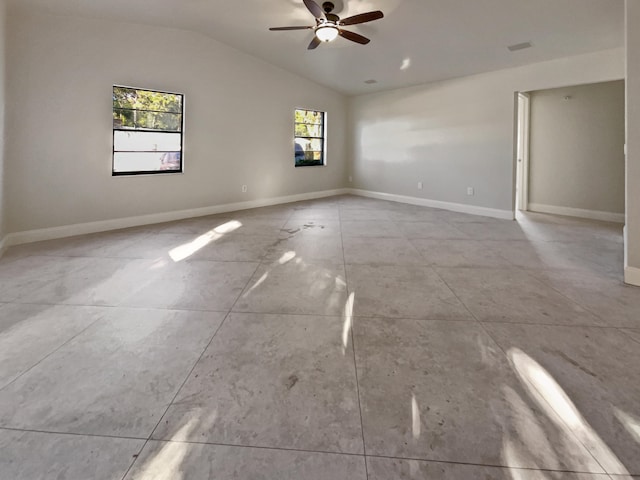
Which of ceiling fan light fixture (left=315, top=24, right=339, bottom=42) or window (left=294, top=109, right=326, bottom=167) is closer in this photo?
ceiling fan light fixture (left=315, top=24, right=339, bottom=42)

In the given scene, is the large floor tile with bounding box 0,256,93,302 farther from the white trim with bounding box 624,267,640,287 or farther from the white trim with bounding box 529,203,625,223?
the white trim with bounding box 529,203,625,223

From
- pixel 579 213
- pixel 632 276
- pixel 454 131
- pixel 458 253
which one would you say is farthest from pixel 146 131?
pixel 579 213

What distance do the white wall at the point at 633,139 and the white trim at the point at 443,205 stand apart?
3.26m

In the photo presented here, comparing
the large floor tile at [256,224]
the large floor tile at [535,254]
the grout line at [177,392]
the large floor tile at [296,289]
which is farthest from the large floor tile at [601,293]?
the large floor tile at [256,224]

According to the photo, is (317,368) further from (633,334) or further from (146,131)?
(146,131)

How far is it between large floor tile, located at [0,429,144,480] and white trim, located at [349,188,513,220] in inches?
253

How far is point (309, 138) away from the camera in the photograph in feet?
27.3

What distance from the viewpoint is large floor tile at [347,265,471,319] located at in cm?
242

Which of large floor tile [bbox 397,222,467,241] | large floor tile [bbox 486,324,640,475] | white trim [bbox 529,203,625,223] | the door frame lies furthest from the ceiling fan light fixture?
white trim [bbox 529,203,625,223]

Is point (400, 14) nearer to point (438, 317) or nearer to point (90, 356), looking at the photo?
point (438, 317)

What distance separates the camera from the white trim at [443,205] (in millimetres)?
6191

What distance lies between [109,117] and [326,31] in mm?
3267

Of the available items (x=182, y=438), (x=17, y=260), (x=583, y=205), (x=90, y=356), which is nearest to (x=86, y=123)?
(x=17, y=260)

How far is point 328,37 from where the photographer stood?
4172mm
